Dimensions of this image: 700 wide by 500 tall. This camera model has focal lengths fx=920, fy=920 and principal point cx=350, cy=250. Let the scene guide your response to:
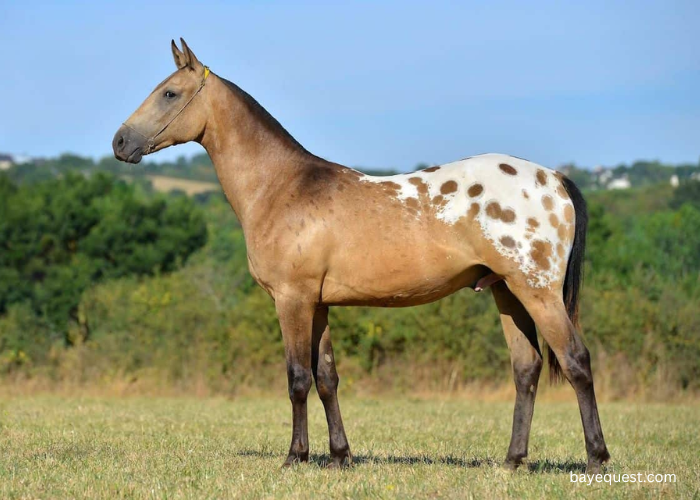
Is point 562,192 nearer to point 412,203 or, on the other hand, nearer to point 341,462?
point 412,203

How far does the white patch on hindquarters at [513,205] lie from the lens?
727cm

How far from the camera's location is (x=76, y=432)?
1041cm

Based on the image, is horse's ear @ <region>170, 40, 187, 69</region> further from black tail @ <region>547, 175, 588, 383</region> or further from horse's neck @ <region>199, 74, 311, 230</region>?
black tail @ <region>547, 175, 588, 383</region>

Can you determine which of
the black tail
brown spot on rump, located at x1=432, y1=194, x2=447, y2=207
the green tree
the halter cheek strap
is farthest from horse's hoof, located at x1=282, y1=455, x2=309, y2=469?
the green tree

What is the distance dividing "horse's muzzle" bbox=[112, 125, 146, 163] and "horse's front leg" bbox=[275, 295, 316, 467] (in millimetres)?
1878

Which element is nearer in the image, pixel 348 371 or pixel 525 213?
pixel 525 213

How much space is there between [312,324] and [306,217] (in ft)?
3.01

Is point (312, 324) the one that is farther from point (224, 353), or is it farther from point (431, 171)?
point (224, 353)

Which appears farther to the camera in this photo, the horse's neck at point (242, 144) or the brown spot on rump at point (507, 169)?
the horse's neck at point (242, 144)

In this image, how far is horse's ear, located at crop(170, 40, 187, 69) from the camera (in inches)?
323

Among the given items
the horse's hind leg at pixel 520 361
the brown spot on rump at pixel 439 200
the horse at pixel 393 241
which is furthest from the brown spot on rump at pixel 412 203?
the horse's hind leg at pixel 520 361

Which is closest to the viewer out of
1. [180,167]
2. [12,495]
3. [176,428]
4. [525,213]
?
[12,495]

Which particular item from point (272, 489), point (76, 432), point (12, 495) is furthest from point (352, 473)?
point (76, 432)

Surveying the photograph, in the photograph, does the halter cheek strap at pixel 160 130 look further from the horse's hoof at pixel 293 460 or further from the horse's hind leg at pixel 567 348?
the horse's hind leg at pixel 567 348
